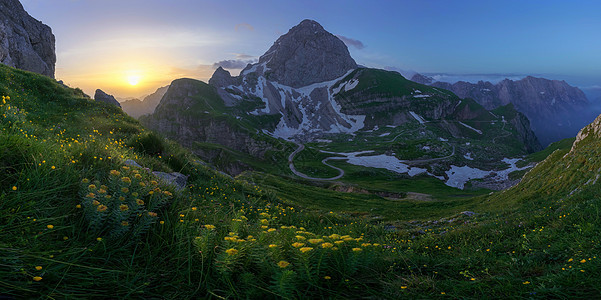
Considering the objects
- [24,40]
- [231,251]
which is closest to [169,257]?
[231,251]

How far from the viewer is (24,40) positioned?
9231cm

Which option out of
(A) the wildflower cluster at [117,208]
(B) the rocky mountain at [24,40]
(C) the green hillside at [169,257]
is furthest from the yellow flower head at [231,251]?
(B) the rocky mountain at [24,40]

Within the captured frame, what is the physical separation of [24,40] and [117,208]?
131 metres

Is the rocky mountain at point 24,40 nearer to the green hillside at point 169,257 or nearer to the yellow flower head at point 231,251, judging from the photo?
the green hillside at point 169,257

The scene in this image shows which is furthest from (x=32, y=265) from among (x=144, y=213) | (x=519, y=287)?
(x=519, y=287)

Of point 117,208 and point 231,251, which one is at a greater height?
point 117,208

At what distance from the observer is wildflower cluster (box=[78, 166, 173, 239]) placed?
14.0 ft

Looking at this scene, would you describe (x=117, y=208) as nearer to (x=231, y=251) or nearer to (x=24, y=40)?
(x=231, y=251)

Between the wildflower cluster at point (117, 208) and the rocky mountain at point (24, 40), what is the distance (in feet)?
314

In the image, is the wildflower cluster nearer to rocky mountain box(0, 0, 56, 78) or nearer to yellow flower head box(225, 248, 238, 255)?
yellow flower head box(225, 248, 238, 255)

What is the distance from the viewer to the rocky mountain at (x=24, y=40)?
8161 centimetres

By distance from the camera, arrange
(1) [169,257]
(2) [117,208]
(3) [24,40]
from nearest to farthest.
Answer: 1. (1) [169,257]
2. (2) [117,208]
3. (3) [24,40]

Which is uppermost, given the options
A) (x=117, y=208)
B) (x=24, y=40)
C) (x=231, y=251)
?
(x=24, y=40)

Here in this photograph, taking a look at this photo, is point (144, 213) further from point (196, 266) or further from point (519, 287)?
point (519, 287)
